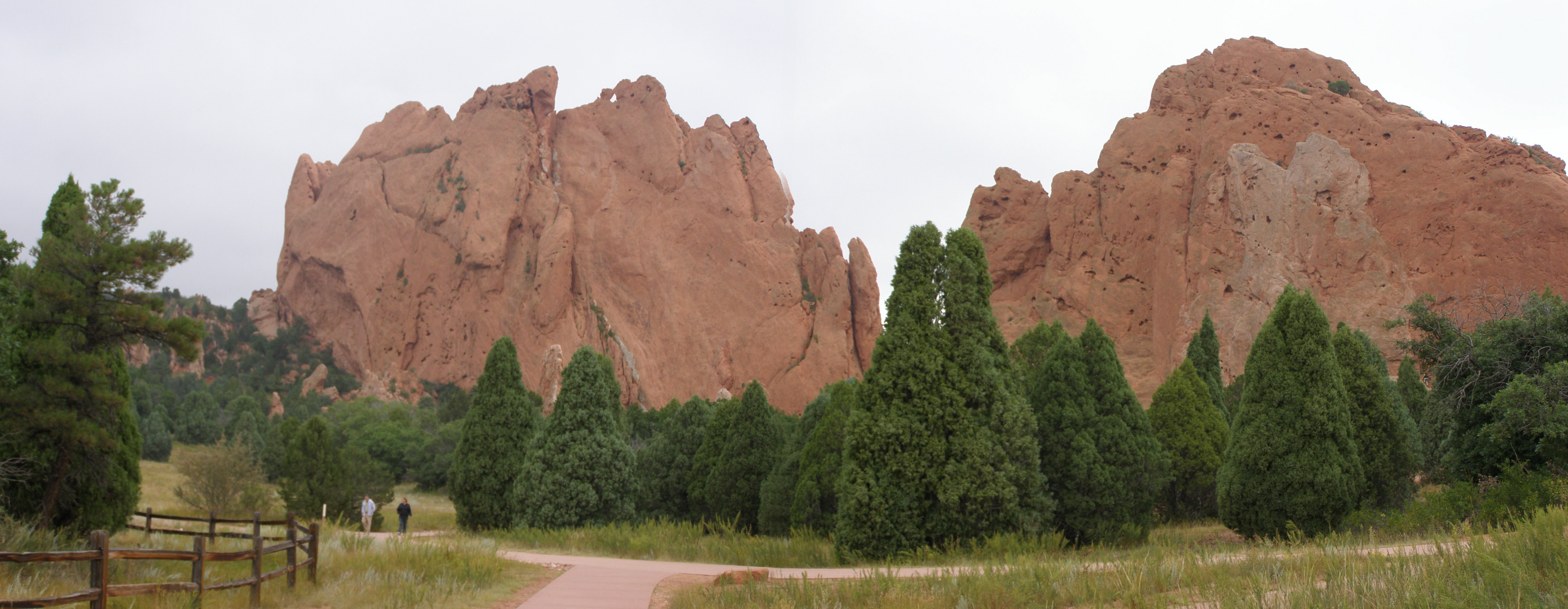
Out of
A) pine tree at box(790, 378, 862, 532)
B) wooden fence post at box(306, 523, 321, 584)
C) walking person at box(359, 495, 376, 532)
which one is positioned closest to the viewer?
wooden fence post at box(306, 523, 321, 584)

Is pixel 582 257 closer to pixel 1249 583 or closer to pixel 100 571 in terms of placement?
pixel 100 571

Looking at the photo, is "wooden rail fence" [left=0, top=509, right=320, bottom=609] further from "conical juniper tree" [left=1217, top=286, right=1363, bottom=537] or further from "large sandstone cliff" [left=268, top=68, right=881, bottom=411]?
"large sandstone cliff" [left=268, top=68, right=881, bottom=411]

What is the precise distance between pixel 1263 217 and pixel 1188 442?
32133mm

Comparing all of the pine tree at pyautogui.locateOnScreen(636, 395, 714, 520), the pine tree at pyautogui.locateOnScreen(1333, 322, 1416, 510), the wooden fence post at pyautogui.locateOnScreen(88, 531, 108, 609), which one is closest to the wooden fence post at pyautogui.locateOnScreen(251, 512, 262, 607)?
the wooden fence post at pyautogui.locateOnScreen(88, 531, 108, 609)

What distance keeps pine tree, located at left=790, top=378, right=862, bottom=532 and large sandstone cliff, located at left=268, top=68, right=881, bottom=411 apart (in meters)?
53.5

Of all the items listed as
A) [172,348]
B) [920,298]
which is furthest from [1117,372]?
[172,348]

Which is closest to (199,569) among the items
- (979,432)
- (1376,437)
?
(979,432)

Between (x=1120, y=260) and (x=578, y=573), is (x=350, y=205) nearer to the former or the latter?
(x=1120, y=260)

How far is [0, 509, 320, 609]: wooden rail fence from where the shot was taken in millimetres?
6598

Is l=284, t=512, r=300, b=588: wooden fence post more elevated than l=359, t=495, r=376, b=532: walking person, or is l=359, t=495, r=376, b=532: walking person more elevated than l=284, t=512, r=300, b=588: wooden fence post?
l=284, t=512, r=300, b=588: wooden fence post

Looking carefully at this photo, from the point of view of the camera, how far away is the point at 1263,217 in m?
47.5

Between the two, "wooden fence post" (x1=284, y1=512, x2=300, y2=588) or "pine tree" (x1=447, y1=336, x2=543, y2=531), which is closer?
"wooden fence post" (x1=284, y1=512, x2=300, y2=588)

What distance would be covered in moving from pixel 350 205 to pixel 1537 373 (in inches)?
3410

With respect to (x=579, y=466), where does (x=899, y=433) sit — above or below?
above
